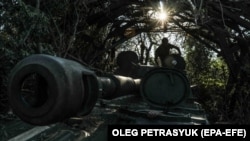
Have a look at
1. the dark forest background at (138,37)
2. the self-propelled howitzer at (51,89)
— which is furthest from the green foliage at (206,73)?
the self-propelled howitzer at (51,89)

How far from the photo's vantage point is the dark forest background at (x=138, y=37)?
682 centimetres

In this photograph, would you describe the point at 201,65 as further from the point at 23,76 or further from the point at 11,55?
the point at 23,76

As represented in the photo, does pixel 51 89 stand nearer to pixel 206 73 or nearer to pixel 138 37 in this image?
pixel 138 37

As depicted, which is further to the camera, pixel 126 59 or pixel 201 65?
pixel 201 65

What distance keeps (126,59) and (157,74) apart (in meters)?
3.44

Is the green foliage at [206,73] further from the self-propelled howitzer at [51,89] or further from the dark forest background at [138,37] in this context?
the self-propelled howitzer at [51,89]

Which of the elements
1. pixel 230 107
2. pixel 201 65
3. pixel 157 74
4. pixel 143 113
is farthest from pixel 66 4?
pixel 201 65

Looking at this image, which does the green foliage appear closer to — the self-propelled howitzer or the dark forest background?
the dark forest background

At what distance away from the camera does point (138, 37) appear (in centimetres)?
1455

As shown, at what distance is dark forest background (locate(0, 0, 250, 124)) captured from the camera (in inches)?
269

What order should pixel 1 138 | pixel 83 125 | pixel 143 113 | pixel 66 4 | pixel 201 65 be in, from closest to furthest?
pixel 1 138, pixel 83 125, pixel 143 113, pixel 66 4, pixel 201 65

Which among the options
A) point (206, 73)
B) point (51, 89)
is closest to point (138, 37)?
point (206, 73)

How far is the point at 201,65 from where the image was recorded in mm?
15984

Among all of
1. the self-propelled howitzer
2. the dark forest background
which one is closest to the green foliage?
the dark forest background
